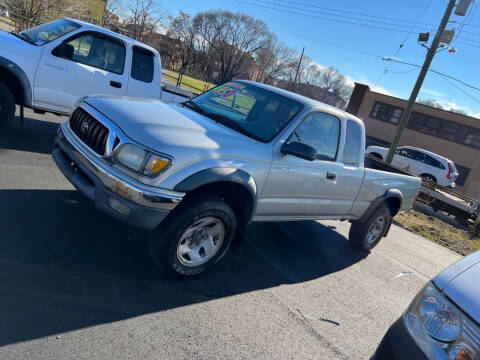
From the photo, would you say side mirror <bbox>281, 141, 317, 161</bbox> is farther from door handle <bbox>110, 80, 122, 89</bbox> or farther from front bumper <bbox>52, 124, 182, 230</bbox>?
door handle <bbox>110, 80, 122, 89</bbox>

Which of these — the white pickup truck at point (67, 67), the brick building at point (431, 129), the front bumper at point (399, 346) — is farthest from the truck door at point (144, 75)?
the brick building at point (431, 129)

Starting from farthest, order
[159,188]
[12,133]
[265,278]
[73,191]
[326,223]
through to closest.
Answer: [326,223] < [12,133] < [73,191] < [265,278] < [159,188]

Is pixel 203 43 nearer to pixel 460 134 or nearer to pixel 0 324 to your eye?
pixel 460 134

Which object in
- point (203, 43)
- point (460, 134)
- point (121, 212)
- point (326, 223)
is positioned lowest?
point (326, 223)

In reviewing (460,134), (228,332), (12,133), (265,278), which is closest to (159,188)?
(228,332)

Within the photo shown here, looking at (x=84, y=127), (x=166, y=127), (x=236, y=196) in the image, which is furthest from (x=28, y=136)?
(x=236, y=196)

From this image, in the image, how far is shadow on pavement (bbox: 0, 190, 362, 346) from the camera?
109 inches

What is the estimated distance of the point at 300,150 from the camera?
3.75 m

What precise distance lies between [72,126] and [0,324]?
205cm

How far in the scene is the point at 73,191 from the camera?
4891 mm

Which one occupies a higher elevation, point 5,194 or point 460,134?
point 460,134

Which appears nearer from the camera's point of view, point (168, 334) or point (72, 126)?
point (168, 334)

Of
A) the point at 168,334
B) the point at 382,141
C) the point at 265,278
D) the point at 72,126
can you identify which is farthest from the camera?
the point at 382,141

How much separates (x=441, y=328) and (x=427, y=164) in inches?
804
